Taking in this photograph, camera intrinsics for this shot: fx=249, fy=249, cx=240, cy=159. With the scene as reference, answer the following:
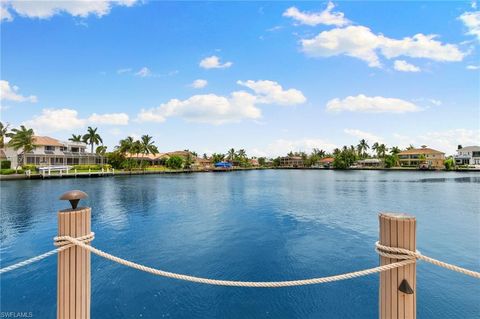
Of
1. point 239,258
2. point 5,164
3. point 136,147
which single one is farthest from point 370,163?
point 5,164

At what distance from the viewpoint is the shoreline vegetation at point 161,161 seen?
185 feet

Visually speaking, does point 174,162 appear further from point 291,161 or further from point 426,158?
point 426,158

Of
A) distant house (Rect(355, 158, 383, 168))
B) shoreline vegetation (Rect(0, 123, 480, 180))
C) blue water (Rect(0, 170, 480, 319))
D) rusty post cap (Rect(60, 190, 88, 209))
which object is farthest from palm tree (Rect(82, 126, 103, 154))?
distant house (Rect(355, 158, 383, 168))

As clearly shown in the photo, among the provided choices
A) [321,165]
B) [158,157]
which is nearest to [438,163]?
[321,165]

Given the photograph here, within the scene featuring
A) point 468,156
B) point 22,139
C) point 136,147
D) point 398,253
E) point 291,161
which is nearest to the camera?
Answer: point 398,253

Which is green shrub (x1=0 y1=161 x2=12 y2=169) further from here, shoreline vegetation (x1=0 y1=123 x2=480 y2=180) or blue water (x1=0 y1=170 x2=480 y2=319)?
blue water (x1=0 y1=170 x2=480 y2=319)

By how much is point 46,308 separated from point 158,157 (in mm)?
92460

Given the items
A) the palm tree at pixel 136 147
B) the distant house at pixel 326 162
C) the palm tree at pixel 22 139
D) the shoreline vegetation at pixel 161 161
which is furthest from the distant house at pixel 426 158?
the palm tree at pixel 22 139

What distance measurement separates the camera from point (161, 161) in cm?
9806

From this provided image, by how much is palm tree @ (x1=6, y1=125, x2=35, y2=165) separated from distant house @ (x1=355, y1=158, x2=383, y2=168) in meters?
125

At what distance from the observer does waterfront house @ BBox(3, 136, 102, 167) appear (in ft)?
201

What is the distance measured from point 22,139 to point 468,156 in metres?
146

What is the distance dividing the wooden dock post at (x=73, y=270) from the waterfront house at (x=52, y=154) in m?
72.6

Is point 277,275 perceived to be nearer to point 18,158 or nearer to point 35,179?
point 35,179
